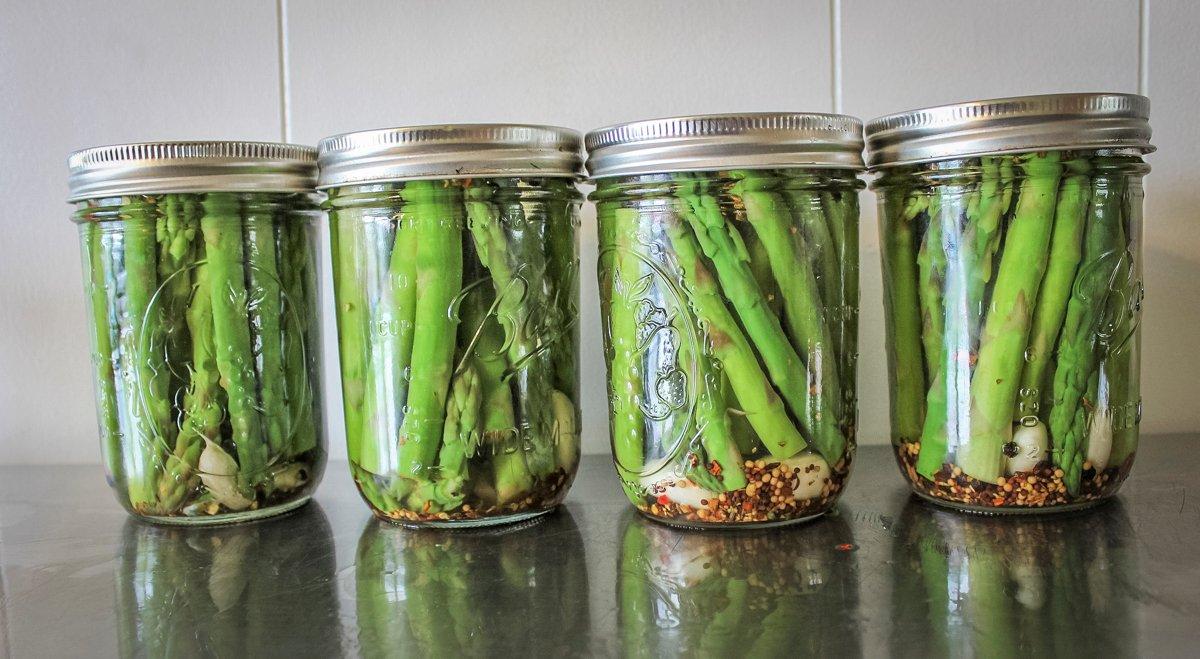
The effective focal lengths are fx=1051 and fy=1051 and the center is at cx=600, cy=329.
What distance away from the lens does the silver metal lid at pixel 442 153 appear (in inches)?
30.9

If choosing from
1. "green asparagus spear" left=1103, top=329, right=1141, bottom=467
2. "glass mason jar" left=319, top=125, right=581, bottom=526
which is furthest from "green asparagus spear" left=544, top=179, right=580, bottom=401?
"green asparagus spear" left=1103, top=329, right=1141, bottom=467

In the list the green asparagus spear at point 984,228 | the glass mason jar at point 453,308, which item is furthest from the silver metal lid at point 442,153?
the green asparagus spear at point 984,228

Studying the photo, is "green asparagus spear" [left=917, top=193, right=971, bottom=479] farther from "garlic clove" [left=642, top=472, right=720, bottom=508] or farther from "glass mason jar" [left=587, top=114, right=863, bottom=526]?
"garlic clove" [left=642, top=472, right=720, bottom=508]

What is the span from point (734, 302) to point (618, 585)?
0.23 metres

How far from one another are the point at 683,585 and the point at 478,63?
2.08ft

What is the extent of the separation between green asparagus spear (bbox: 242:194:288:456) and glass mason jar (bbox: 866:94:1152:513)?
51 centimetres

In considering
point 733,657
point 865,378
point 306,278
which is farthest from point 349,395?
point 865,378

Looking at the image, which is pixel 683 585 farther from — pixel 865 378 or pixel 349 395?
pixel 865 378

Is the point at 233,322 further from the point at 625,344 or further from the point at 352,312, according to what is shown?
the point at 625,344

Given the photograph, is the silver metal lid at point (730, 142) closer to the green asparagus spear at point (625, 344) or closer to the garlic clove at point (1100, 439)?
the green asparagus spear at point (625, 344)

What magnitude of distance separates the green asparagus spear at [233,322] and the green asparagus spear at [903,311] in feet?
1.78

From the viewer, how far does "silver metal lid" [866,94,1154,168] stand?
0.77 metres

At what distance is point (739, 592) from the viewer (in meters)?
0.70

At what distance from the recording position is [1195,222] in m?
1.12
